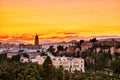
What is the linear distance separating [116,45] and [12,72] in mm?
22559

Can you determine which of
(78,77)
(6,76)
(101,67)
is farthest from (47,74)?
(101,67)

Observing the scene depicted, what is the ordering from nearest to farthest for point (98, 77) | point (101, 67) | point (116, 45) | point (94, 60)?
1. point (98, 77)
2. point (101, 67)
3. point (94, 60)
4. point (116, 45)

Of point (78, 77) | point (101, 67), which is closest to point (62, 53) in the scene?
point (101, 67)

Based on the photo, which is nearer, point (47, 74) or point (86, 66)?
point (47, 74)

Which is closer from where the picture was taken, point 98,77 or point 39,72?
point 39,72

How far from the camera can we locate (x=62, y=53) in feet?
128

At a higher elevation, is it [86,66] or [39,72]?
[39,72]

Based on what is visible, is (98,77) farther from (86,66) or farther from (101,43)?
(101,43)

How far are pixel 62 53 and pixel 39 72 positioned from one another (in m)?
23.3

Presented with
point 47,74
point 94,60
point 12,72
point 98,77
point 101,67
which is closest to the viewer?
point 47,74

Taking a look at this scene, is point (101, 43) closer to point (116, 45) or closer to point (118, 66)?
point (116, 45)

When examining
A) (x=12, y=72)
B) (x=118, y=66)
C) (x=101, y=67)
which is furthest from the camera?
(x=101, y=67)

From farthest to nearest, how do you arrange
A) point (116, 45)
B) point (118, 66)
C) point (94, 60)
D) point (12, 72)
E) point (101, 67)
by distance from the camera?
point (116, 45) → point (94, 60) → point (101, 67) → point (118, 66) → point (12, 72)

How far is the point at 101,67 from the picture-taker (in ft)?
86.2
